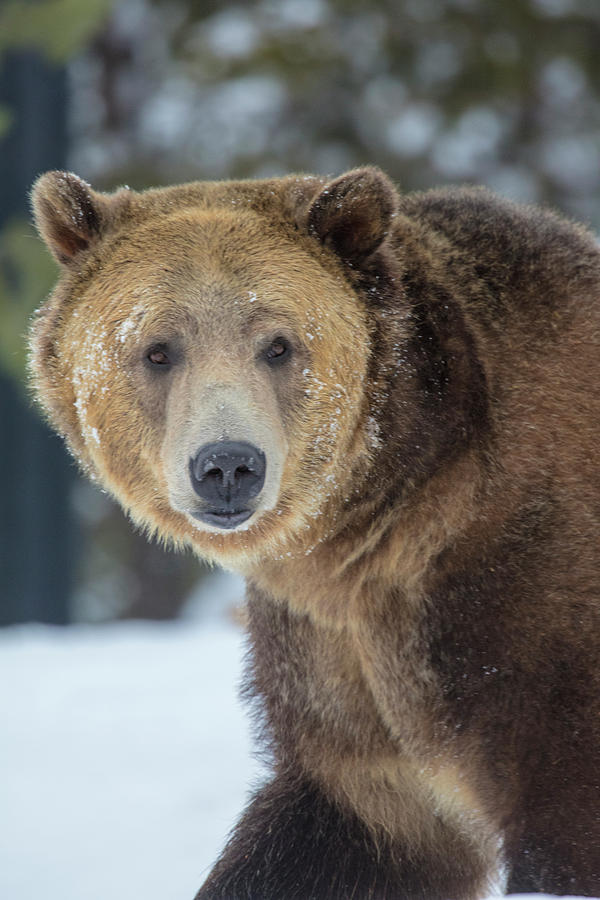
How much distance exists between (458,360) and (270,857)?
72.1 inches

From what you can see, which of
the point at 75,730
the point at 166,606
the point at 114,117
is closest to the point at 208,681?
the point at 75,730

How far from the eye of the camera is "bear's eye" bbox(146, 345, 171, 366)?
419cm

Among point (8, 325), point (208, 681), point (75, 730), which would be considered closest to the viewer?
point (75, 730)

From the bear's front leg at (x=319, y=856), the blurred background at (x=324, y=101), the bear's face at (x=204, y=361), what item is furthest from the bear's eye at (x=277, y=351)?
the blurred background at (x=324, y=101)

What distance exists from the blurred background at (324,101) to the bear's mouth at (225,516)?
12173 mm

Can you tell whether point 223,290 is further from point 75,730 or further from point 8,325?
point 8,325

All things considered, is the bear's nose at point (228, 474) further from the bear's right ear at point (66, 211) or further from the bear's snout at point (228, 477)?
the bear's right ear at point (66, 211)

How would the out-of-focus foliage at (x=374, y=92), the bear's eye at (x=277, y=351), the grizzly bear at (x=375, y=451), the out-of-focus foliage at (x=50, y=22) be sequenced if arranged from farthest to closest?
the out-of-focus foliage at (x=374, y=92) < the out-of-focus foliage at (x=50, y=22) < the bear's eye at (x=277, y=351) < the grizzly bear at (x=375, y=451)

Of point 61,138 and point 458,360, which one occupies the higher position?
point 61,138

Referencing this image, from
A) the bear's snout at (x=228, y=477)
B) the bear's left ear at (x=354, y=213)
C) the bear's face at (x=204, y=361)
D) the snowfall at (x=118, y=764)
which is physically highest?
the bear's left ear at (x=354, y=213)

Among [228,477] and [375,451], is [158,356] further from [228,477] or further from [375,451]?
[375,451]

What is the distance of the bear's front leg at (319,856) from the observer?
4.65m

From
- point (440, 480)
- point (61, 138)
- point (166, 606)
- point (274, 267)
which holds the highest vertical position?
point (61, 138)

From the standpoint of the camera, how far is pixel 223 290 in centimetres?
414
